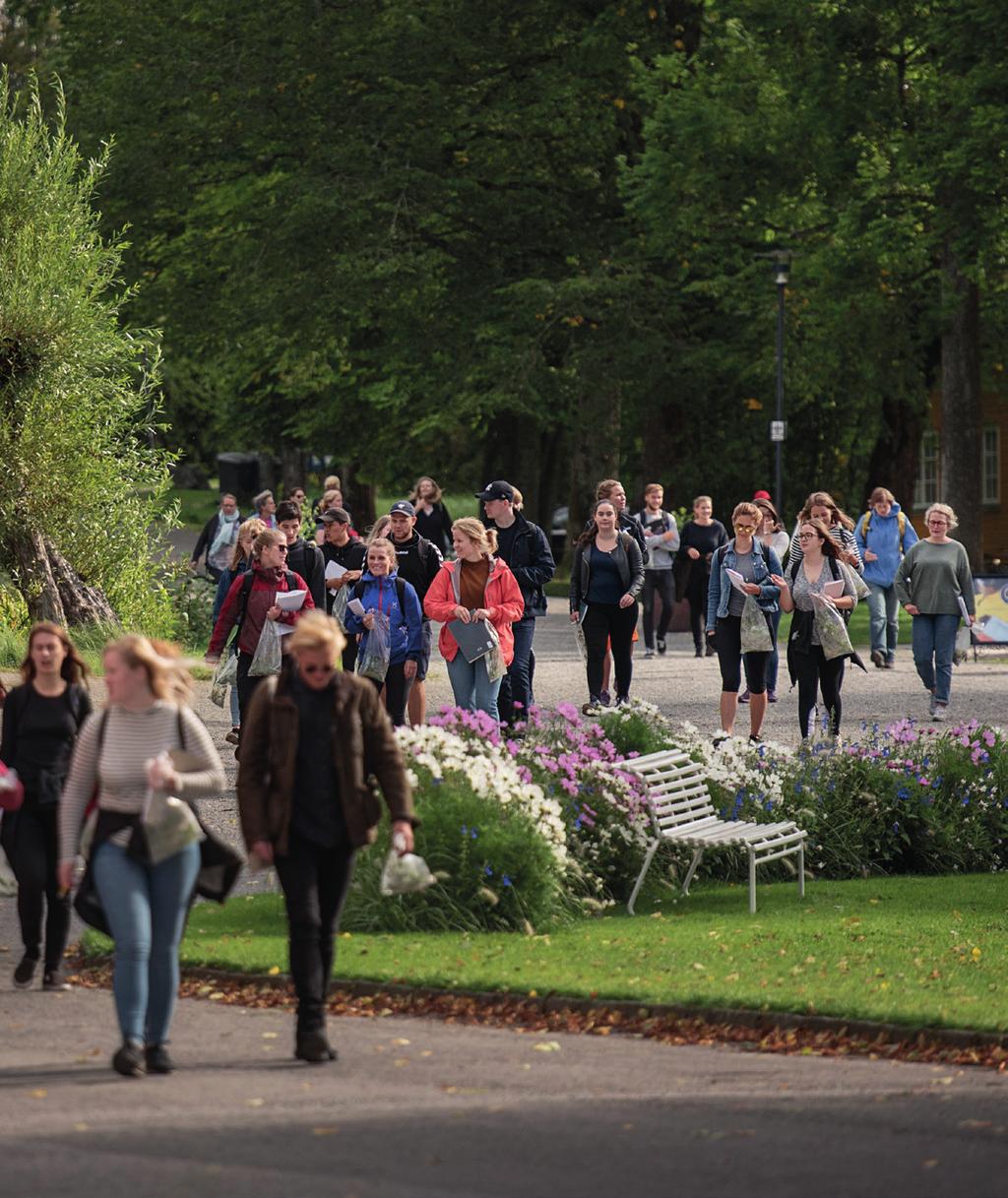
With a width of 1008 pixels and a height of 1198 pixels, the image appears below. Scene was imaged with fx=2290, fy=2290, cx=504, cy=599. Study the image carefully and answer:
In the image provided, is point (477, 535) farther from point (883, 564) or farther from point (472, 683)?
point (883, 564)

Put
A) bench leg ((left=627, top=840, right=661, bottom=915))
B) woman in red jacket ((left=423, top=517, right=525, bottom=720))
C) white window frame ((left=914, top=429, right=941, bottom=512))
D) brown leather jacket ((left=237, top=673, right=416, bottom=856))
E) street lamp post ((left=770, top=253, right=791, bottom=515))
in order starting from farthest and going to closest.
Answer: white window frame ((left=914, top=429, right=941, bottom=512)) → street lamp post ((left=770, top=253, right=791, bottom=515)) → woman in red jacket ((left=423, top=517, right=525, bottom=720)) → bench leg ((left=627, top=840, right=661, bottom=915)) → brown leather jacket ((left=237, top=673, right=416, bottom=856))

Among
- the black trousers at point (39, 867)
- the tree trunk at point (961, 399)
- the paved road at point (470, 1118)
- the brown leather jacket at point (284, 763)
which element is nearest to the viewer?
the paved road at point (470, 1118)

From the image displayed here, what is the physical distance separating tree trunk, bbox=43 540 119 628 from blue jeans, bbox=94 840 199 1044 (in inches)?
645

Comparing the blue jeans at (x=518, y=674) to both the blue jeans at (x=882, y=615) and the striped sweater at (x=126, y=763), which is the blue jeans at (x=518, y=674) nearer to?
the blue jeans at (x=882, y=615)

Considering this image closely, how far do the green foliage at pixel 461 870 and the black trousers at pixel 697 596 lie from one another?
14.6 meters

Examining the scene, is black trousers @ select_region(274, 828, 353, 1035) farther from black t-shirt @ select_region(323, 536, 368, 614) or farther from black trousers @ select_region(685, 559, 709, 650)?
black trousers @ select_region(685, 559, 709, 650)

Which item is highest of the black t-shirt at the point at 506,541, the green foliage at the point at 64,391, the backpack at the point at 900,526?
the green foliage at the point at 64,391

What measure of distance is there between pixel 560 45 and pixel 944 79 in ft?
31.2

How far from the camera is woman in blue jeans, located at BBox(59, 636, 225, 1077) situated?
7965 millimetres

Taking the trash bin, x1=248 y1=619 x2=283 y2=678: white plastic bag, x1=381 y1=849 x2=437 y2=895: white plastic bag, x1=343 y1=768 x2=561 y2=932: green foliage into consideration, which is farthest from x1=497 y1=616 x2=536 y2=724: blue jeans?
the trash bin

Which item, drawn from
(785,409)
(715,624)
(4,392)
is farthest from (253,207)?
(715,624)

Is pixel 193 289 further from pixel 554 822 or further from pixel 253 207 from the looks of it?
pixel 554 822

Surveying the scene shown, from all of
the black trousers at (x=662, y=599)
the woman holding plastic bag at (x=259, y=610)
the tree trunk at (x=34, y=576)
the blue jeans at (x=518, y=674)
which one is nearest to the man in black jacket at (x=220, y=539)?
the tree trunk at (x=34, y=576)

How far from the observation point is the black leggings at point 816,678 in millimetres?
17688
